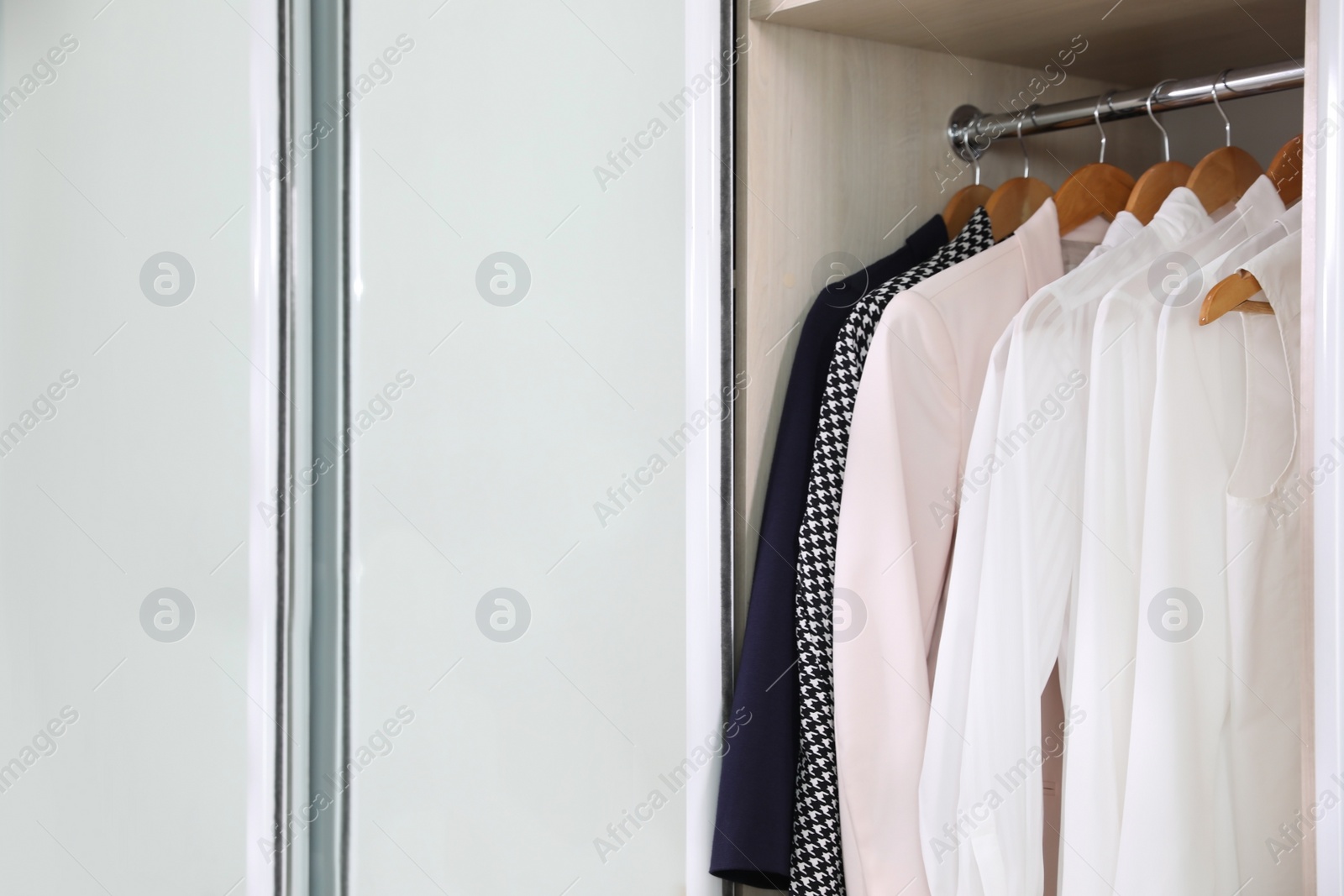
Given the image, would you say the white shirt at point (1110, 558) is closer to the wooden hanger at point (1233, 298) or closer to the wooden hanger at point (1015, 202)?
the wooden hanger at point (1233, 298)

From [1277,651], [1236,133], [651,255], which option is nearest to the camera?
[1277,651]

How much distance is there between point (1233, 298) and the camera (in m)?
0.91

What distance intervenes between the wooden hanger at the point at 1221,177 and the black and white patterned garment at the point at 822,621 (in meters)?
0.31

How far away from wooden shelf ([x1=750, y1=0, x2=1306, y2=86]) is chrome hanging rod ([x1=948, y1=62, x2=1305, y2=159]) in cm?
7

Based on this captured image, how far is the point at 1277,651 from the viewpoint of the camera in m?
0.91

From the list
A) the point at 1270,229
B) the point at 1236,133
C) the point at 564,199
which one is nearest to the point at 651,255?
the point at 564,199

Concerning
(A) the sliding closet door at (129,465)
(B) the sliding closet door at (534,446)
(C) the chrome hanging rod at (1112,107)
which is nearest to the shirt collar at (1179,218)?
(C) the chrome hanging rod at (1112,107)

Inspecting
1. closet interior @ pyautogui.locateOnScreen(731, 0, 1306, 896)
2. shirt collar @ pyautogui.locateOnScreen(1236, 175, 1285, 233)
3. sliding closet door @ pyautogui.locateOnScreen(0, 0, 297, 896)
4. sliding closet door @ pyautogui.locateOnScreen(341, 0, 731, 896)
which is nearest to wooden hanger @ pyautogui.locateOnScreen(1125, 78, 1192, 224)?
closet interior @ pyautogui.locateOnScreen(731, 0, 1306, 896)

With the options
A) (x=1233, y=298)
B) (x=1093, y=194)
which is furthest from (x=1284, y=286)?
(x=1093, y=194)

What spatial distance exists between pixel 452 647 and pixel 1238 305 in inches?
29.9

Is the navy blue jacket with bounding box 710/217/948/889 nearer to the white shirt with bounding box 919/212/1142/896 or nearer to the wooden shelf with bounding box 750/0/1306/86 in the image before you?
the white shirt with bounding box 919/212/1142/896

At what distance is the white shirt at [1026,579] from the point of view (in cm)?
100

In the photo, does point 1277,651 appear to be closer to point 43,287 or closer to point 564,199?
point 564,199

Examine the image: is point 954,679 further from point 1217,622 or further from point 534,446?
point 534,446
